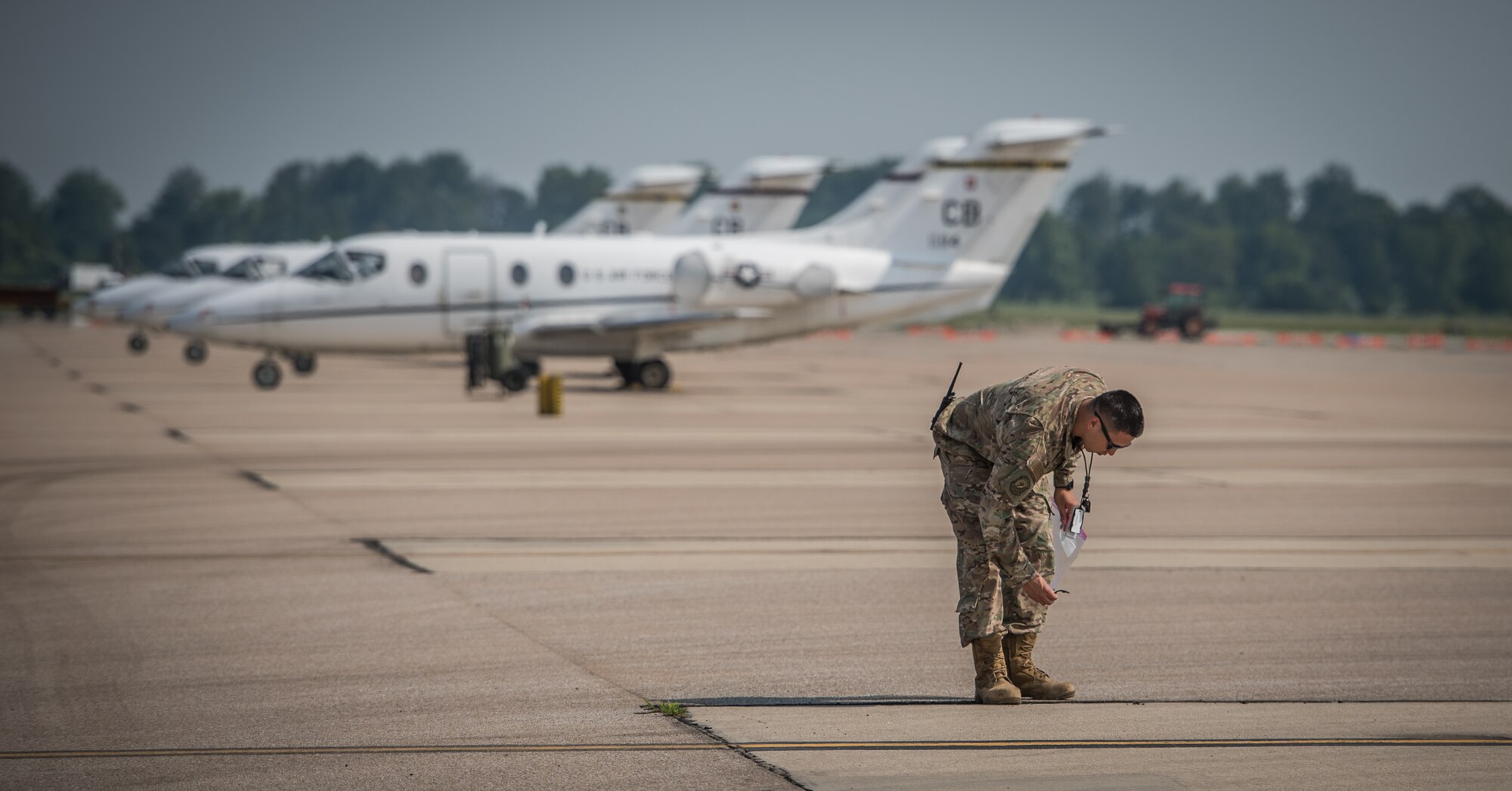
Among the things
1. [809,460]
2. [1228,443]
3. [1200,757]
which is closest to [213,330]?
[809,460]

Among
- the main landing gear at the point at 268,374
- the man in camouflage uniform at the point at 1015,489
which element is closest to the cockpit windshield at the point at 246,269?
the main landing gear at the point at 268,374

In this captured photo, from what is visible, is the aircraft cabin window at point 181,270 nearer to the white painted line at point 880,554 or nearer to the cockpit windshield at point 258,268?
the cockpit windshield at point 258,268

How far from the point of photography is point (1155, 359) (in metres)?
51.5

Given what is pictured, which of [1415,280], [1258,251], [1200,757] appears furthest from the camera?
[1258,251]

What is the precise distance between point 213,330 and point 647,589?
22168 millimetres

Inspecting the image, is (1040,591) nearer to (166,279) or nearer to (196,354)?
(196,354)

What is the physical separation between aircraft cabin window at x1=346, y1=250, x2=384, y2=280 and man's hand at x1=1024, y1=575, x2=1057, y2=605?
25746mm

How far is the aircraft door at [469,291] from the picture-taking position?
3188 cm

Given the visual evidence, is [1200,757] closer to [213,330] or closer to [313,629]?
[313,629]

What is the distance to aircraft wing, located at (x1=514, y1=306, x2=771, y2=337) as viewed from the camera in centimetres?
3167

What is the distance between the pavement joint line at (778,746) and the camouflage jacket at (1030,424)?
40.3 inches

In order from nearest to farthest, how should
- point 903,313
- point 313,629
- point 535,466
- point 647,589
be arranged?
1. point 313,629
2. point 647,589
3. point 535,466
4. point 903,313

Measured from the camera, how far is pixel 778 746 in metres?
6.89

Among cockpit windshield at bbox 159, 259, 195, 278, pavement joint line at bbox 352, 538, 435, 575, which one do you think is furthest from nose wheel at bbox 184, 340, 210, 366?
pavement joint line at bbox 352, 538, 435, 575
